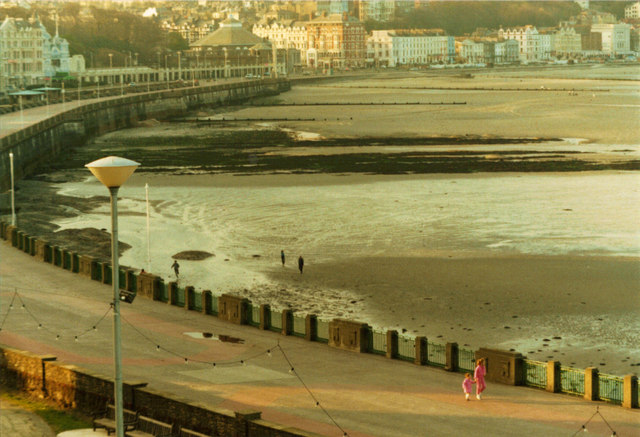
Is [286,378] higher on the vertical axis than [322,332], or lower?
higher

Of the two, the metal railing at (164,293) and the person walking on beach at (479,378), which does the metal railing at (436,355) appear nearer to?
the person walking on beach at (479,378)

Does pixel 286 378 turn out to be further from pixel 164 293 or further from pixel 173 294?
pixel 164 293

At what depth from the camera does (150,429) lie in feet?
61.8

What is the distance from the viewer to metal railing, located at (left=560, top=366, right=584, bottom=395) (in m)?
21.7

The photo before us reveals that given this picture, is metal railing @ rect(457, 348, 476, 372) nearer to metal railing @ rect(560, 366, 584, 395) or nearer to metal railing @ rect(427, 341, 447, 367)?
metal railing @ rect(427, 341, 447, 367)

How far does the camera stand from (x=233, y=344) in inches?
1003

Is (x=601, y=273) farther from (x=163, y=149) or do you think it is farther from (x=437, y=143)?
(x=163, y=149)

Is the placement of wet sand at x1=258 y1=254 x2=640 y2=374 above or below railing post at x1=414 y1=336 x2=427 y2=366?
below

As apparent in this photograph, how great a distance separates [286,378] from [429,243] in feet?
70.8

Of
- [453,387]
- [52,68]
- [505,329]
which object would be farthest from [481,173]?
[52,68]

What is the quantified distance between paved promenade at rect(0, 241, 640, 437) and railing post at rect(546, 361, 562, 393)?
0.35 meters

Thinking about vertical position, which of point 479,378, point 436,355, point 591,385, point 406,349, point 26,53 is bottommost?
point 436,355

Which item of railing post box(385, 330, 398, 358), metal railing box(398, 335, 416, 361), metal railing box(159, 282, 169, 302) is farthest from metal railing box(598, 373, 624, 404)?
metal railing box(159, 282, 169, 302)

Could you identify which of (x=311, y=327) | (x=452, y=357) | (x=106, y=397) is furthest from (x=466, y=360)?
(x=106, y=397)
